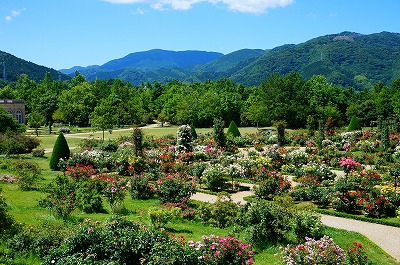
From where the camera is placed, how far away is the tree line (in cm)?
5588

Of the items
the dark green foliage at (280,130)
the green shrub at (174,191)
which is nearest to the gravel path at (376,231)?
the green shrub at (174,191)

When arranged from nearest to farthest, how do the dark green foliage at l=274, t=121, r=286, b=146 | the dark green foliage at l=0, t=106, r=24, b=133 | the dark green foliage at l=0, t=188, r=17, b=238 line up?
the dark green foliage at l=0, t=188, r=17, b=238 → the dark green foliage at l=274, t=121, r=286, b=146 → the dark green foliage at l=0, t=106, r=24, b=133

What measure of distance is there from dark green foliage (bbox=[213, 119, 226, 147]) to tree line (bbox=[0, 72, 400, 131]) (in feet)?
54.0

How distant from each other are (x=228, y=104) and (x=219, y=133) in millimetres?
35017

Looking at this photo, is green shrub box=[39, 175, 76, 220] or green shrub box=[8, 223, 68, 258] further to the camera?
green shrub box=[39, 175, 76, 220]

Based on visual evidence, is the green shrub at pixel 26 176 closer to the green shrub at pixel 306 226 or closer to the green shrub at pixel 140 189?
the green shrub at pixel 140 189

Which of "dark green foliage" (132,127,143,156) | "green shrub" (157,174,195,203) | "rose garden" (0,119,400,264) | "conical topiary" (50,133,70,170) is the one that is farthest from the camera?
"conical topiary" (50,133,70,170)

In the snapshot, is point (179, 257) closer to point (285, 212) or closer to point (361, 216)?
point (285, 212)

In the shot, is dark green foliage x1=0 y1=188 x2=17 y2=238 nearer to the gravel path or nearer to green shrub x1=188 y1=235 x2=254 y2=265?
green shrub x1=188 y1=235 x2=254 y2=265

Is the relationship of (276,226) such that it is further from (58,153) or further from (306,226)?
(58,153)

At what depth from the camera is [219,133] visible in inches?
1187

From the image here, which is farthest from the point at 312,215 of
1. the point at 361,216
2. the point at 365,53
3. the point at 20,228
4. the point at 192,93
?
the point at 365,53

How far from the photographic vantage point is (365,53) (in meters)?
170

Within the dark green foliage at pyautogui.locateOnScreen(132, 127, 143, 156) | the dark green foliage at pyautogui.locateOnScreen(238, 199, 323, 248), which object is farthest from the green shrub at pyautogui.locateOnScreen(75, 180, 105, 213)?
the dark green foliage at pyautogui.locateOnScreen(132, 127, 143, 156)
